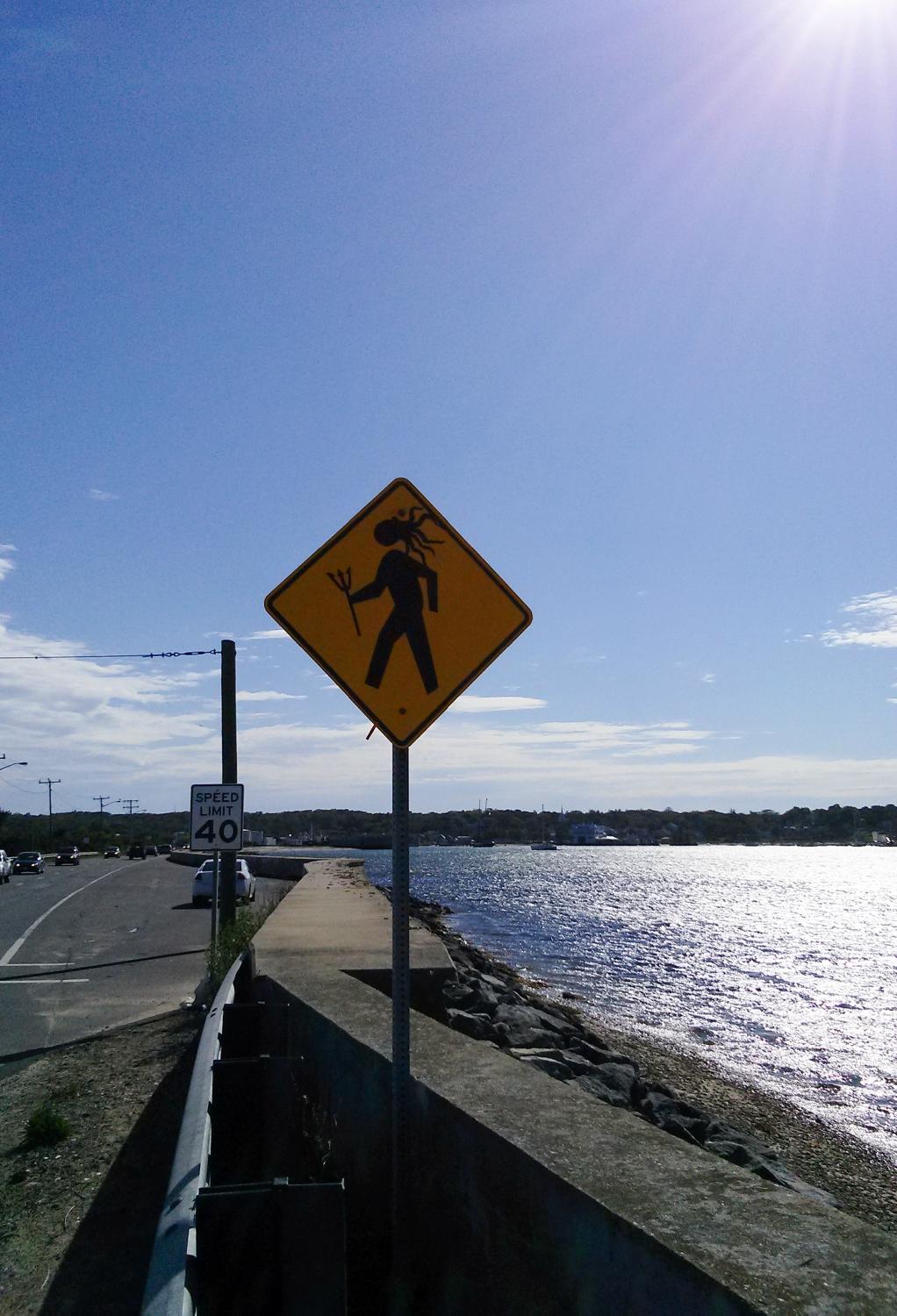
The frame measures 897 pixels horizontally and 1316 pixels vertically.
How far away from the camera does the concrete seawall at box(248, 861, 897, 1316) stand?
267 cm

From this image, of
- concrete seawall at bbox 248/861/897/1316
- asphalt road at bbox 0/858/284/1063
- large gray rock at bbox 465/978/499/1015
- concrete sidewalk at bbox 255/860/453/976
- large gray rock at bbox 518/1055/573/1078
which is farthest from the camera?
large gray rock at bbox 465/978/499/1015

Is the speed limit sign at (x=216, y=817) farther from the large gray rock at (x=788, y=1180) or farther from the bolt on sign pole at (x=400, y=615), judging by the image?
the bolt on sign pole at (x=400, y=615)

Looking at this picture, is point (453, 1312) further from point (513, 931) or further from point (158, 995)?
point (513, 931)

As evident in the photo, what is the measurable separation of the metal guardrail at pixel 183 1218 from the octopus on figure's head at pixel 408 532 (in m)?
2.33

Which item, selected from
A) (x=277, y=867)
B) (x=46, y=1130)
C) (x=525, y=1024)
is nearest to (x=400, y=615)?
(x=46, y=1130)

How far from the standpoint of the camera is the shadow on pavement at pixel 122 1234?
188 inches

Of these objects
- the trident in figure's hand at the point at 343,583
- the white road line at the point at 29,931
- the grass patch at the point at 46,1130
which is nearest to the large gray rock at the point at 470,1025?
the grass patch at the point at 46,1130

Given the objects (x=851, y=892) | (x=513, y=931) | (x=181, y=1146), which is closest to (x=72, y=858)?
(x=513, y=931)

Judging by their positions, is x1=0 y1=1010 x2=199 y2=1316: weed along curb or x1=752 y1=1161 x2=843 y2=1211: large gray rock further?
x1=752 y1=1161 x2=843 y2=1211: large gray rock

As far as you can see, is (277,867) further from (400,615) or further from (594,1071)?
(400,615)

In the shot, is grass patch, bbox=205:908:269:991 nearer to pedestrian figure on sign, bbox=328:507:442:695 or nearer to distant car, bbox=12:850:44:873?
pedestrian figure on sign, bbox=328:507:442:695

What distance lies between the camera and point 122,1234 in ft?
18.2

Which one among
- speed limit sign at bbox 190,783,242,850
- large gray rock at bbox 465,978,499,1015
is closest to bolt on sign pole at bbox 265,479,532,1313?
large gray rock at bbox 465,978,499,1015

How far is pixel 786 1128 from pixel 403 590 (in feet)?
44.3
